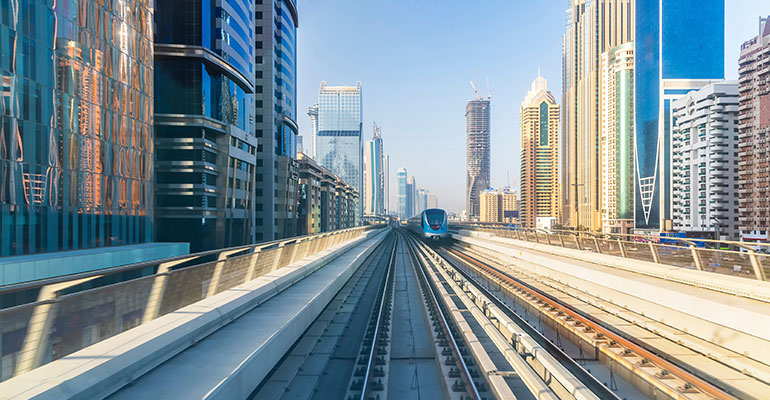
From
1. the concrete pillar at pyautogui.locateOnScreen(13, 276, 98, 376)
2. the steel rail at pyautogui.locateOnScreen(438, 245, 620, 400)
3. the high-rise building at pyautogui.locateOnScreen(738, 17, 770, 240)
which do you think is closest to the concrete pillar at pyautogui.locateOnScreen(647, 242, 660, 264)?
the steel rail at pyautogui.locateOnScreen(438, 245, 620, 400)

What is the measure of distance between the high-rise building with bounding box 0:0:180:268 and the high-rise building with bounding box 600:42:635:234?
15379 cm

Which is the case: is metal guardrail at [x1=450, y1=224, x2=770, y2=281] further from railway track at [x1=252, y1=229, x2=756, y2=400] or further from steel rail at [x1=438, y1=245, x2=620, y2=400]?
steel rail at [x1=438, y1=245, x2=620, y2=400]

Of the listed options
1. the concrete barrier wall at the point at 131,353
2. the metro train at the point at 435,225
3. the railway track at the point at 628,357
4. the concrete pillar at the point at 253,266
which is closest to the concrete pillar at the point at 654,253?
the railway track at the point at 628,357

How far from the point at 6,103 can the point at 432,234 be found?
1501 inches

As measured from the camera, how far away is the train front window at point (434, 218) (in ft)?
162

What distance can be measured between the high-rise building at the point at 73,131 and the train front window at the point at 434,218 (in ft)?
95.8

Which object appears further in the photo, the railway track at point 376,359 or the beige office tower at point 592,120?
the beige office tower at point 592,120

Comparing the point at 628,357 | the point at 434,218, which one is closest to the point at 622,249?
the point at 628,357

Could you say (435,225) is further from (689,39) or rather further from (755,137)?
(689,39)

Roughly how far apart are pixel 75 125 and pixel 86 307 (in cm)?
2950

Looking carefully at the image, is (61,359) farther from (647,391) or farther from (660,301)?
→ (660,301)

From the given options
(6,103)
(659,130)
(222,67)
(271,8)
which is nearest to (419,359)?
(6,103)

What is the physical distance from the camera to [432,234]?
1909 inches

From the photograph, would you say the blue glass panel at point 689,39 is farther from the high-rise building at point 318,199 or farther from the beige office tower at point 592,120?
the high-rise building at point 318,199
